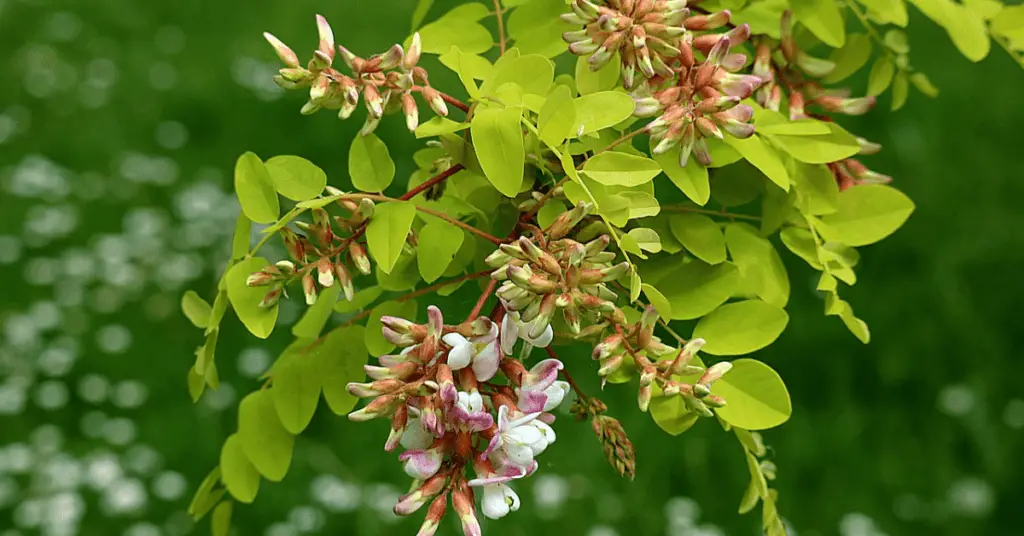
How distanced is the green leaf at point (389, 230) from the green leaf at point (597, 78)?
0.17 meters

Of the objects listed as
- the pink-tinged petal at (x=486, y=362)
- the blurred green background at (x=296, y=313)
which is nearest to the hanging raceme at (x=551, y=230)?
the pink-tinged petal at (x=486, y=362)

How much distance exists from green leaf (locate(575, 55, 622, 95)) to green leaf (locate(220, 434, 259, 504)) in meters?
0.44

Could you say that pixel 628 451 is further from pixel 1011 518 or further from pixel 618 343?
pixel 1011 518

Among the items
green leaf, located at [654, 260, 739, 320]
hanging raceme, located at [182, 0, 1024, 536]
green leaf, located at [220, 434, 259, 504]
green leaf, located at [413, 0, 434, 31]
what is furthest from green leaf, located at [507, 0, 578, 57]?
green leaf, located at [220, 434, 259, 504]

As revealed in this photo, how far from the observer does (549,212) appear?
2.46ft

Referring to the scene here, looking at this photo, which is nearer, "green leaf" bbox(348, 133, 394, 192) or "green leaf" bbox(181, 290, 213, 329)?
"green leaf" bbox(348, 133, 394, 192)

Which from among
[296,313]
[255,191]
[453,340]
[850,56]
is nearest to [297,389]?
[255,191]

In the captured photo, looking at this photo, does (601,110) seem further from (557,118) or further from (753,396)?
(753,396)

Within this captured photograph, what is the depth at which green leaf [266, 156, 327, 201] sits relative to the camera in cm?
79

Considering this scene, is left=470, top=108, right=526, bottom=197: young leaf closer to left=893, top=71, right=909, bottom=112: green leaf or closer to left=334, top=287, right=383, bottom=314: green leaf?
left=334, top=287, right=383, bottom=314: green leaf

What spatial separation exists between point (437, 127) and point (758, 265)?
1.05 feet

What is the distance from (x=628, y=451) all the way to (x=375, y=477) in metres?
1.42

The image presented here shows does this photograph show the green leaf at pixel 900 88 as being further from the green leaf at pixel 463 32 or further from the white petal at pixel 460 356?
the white petal at pixel 460 356

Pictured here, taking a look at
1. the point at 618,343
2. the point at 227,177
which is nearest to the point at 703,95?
the point at 618,343
